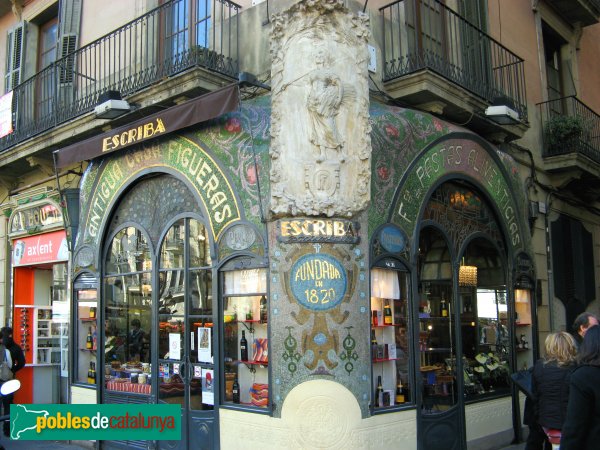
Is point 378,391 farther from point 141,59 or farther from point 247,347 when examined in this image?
point 141,59

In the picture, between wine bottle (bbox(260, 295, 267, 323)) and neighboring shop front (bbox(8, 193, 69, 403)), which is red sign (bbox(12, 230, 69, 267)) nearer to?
neighboring shop front (bbox(8, 193, 69, 403))

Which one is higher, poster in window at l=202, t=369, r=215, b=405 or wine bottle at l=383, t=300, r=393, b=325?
wine bottle at l=383, t=300, r=393, b=325

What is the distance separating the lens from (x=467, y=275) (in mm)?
9750

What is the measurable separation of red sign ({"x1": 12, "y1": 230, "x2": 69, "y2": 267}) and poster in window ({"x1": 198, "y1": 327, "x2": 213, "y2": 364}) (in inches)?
153

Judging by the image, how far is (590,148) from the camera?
12.7 meters

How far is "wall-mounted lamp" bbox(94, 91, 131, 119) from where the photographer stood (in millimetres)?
9086

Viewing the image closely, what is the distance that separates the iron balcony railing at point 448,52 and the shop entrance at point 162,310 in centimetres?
361

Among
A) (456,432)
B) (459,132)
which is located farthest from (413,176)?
(456,432)

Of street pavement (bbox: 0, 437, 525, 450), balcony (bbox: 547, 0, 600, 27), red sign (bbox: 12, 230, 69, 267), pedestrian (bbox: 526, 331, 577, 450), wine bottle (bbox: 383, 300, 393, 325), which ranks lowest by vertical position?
street pavement (bbox: 0, 437, 525, 450)

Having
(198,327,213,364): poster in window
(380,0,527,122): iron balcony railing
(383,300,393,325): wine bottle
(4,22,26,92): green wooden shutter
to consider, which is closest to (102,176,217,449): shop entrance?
(198,327,213,364): poster in window

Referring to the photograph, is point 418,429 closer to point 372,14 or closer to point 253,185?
point 253,185

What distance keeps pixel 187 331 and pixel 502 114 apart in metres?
5.51

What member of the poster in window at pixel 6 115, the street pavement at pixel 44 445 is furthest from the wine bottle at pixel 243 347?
the poster in window at pixel 6 115

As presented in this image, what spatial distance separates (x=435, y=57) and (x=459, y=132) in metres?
1.18
